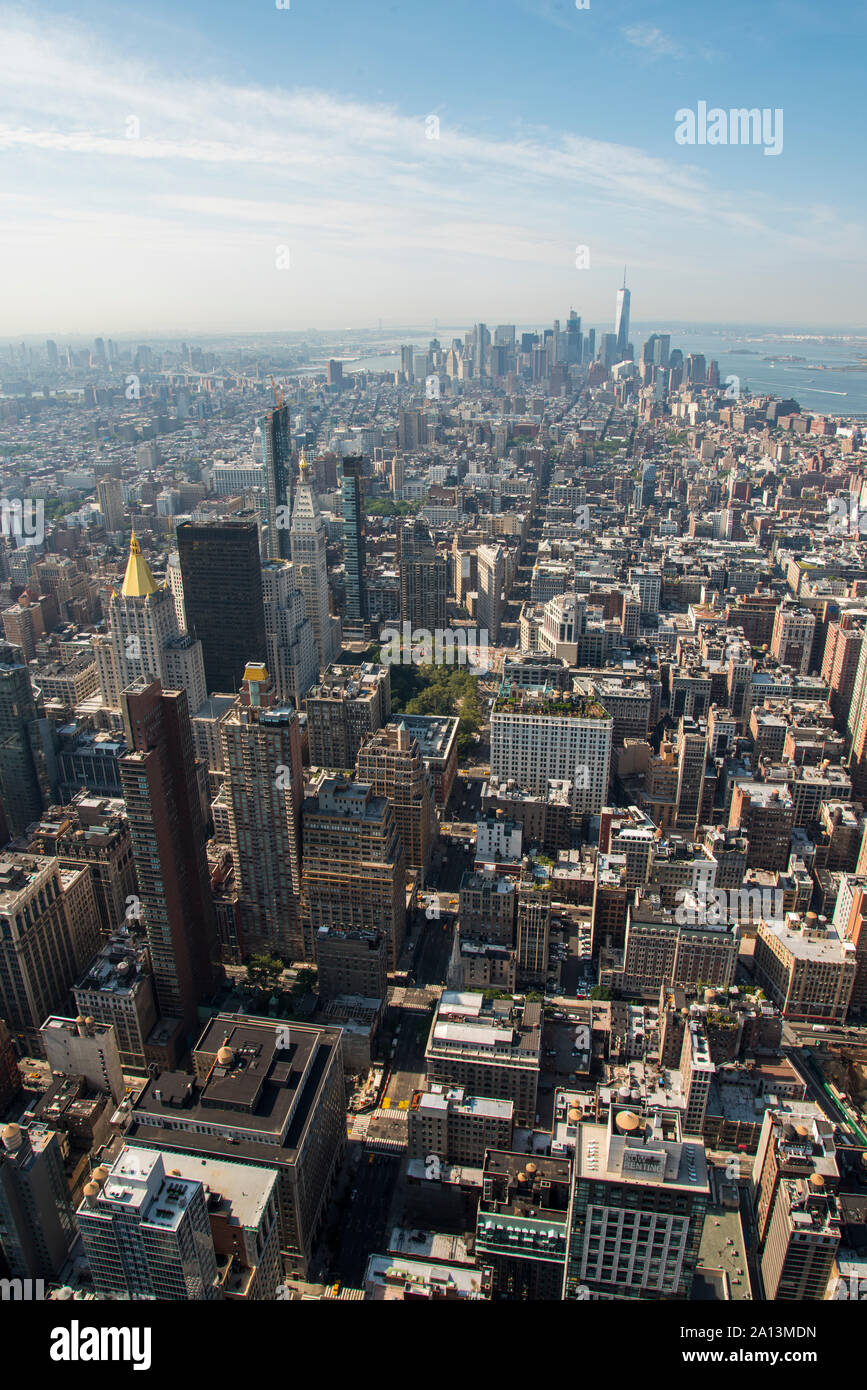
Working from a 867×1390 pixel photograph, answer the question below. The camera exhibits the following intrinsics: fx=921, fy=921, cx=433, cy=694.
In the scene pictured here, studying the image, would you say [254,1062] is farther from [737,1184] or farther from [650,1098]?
[737,1184]

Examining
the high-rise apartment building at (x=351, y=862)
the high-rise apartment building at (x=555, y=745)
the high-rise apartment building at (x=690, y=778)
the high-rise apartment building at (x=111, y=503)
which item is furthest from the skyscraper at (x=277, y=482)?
the high-rise apartment building at (x=351, y=862)

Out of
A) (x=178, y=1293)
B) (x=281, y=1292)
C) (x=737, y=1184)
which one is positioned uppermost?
(x=178, y=1293)

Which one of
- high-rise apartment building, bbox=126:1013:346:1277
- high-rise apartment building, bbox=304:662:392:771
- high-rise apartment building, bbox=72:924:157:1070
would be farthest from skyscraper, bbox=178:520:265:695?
high-rise apartment building, bbox=126:1013:346:1277

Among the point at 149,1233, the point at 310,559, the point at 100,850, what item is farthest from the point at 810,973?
the point at 310,559

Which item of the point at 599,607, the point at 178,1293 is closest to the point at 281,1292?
the point at 178,1293

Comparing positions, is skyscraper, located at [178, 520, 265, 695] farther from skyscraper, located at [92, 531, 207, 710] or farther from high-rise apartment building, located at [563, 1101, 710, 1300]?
high-rise apartment building, located at [563, 1101, 710, 1300]

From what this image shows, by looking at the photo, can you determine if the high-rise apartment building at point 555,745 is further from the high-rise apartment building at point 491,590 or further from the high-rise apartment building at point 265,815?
the high-rise apartment building at point 491,590
